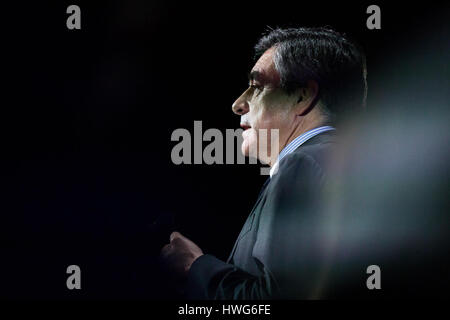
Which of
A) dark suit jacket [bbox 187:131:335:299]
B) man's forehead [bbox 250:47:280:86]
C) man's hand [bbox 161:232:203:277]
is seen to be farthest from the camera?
man's forehead [bbox 250:47:280:86]

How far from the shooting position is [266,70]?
2.02 m

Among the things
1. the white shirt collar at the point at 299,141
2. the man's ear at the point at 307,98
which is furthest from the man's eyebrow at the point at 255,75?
the white shirt collar at the point at 299,141

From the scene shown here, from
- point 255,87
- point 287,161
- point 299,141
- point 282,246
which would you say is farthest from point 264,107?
point 282,246

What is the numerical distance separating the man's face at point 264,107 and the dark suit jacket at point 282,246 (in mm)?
233

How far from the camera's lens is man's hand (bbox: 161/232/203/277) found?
5.81 feet

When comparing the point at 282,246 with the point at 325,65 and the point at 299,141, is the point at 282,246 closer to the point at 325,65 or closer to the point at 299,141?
the point at 299,141

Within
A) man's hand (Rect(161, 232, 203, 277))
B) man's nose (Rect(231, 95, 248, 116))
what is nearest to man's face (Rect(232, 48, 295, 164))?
man's nose (Rect(231, 95, 248, 116))

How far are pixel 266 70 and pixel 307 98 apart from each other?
22 cm

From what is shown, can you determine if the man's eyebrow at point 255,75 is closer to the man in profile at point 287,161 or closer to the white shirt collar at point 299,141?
the man in profile at point 287,161

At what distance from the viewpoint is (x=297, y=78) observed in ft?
Result: 6.39

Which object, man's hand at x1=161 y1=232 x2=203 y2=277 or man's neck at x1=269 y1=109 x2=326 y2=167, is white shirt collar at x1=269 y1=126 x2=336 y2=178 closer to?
man's neck at x1=269 y1=109 x2=326 y2=167

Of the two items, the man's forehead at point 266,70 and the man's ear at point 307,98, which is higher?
the man's forehead at point 266,70

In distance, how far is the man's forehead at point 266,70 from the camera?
1992 mm

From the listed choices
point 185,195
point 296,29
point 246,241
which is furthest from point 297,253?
point 296,29
